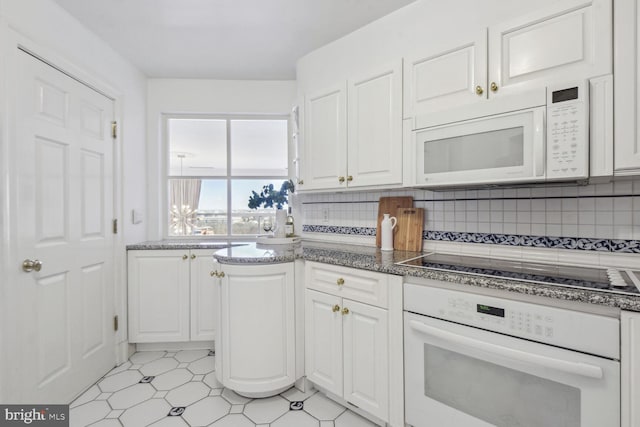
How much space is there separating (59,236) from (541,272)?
2.50 metres

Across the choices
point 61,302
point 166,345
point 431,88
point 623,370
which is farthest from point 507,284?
point 166,345

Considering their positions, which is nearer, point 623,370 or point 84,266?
point 623,370

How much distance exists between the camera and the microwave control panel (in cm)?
119

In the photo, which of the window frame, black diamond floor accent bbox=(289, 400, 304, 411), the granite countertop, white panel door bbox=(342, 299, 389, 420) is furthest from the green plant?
black diamond floor accent bbox=(289, 400, 304, 411)

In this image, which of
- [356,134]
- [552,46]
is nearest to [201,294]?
[356,134]

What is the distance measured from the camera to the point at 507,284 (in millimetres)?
1149

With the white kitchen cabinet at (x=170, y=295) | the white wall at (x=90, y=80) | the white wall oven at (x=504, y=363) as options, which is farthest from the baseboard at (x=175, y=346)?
the white wall oven at (x=504, y=363)

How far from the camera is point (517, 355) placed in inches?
43.9

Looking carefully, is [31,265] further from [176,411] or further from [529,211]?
[529,211]

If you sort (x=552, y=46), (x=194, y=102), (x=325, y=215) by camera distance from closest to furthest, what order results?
(x=552, y=46) < (x=325, y=215) < (x=194, y=102)

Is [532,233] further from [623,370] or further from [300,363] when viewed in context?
[300,363]

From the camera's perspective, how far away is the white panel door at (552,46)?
1186mm

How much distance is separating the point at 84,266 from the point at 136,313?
26.1 inches

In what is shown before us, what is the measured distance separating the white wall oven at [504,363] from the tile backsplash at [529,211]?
2.11 ft
